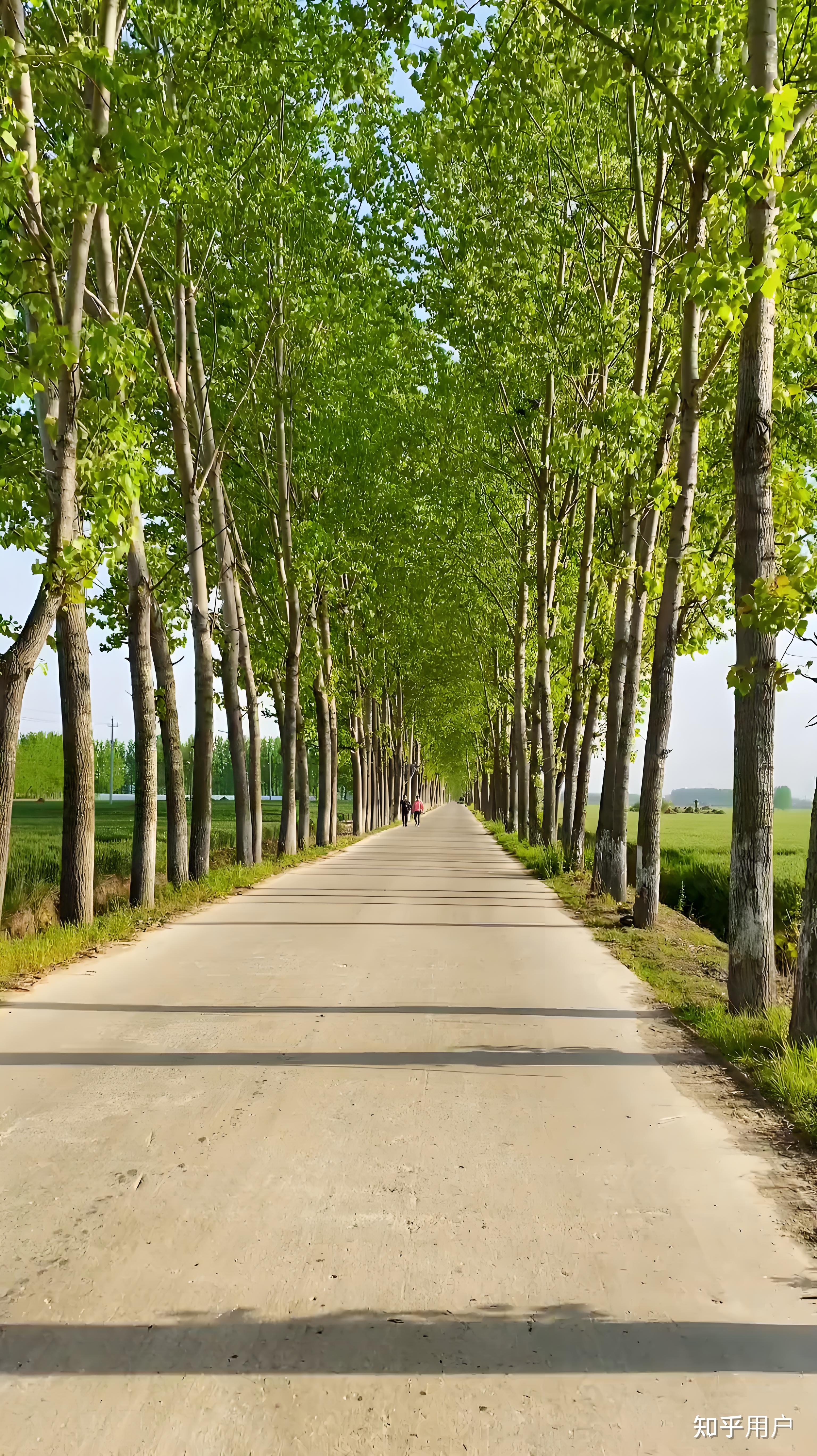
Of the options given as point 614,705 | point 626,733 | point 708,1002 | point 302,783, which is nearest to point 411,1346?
point 708,1002

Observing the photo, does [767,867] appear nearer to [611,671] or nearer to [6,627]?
[611,671]

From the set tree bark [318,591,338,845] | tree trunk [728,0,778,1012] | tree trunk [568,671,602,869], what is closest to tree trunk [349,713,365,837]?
tree bark [318,591,338,845]

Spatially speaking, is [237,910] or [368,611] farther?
[368,611]

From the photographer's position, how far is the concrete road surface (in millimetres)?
2801

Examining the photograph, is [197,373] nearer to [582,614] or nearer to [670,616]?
[582,614]

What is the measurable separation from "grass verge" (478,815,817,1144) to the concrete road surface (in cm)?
33

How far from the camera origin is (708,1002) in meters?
7.88

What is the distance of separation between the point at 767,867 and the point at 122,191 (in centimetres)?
834

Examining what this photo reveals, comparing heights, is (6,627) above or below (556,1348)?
above

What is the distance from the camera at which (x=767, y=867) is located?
7410 millimetres

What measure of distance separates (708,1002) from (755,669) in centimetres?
268

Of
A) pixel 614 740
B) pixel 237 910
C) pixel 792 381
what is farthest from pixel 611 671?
pixel 237 910

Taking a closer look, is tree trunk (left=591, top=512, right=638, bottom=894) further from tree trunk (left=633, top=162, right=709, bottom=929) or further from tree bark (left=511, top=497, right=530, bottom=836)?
tree bark (left=511, top=497, right=530, bottom=836)

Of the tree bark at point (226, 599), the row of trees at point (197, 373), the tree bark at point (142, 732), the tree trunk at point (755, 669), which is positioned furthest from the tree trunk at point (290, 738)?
the tree trunk at point (755, 669)
